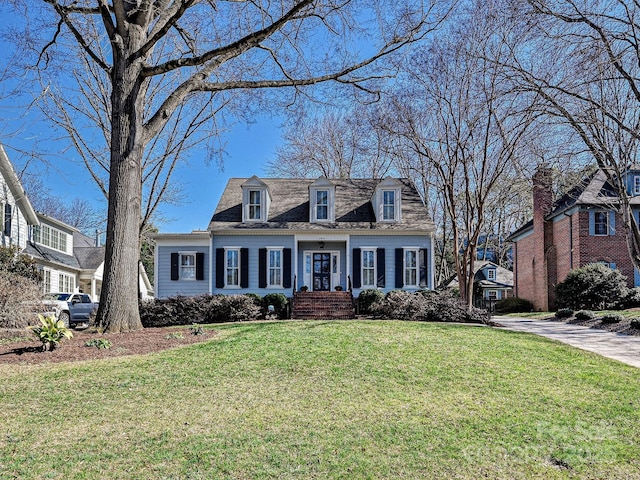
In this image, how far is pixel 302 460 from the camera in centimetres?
388

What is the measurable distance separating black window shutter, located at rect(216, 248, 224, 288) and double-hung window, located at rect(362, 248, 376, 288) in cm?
564

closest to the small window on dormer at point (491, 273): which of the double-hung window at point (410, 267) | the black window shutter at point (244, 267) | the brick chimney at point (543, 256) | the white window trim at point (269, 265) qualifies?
the brick chimney at point (543, 256)

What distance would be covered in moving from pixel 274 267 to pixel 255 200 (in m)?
2.92

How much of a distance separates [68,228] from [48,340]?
73.1 ft

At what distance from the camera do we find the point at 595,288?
1994cm

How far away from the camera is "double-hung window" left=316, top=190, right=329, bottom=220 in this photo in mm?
19844

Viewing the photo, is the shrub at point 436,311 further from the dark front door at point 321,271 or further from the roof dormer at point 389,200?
the roof dormer at point 389,200

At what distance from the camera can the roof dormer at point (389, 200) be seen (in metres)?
19.5

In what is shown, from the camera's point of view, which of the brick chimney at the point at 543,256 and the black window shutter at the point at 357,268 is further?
the brick chimney at the point at 543,256

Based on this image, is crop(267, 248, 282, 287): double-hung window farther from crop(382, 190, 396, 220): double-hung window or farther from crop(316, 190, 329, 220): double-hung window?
crop(382, 190, 396, 220): double-hung window

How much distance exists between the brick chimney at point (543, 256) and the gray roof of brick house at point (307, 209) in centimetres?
785

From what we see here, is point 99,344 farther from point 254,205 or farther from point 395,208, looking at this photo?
point 395,208

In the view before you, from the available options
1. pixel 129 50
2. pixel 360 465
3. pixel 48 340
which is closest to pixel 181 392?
pixel 360 465

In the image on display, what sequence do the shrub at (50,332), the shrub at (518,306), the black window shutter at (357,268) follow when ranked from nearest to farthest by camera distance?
the shrub at (50,332)
the black window shutter at (357,268)
the shrub at (518,306)
